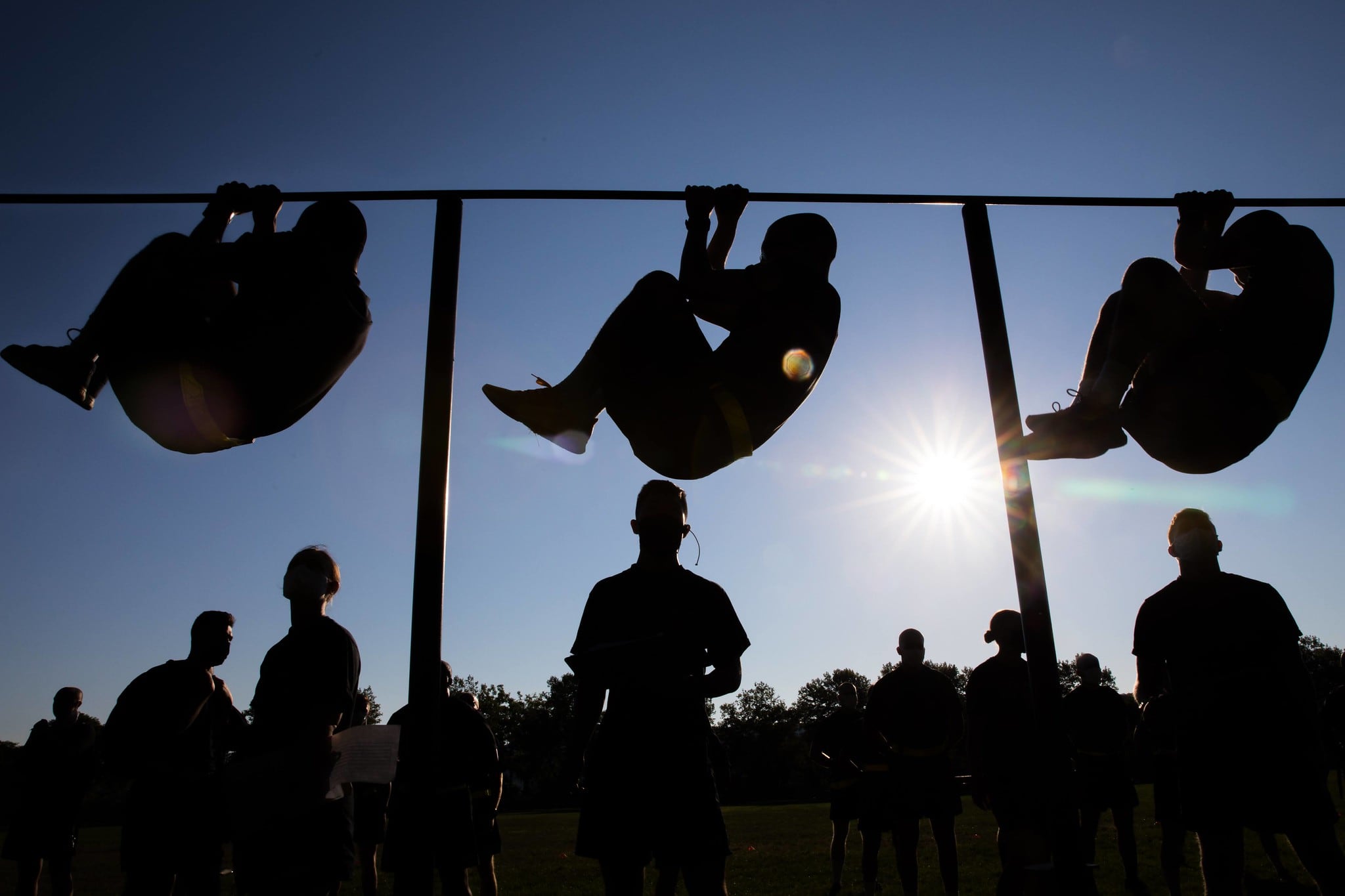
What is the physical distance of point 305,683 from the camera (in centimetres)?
318

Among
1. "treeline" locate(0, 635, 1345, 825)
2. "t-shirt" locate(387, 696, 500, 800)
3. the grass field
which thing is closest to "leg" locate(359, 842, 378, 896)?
"t-shirt" locate(387, 696, 500, 800)

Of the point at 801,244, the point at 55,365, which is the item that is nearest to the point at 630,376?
the point at 801,244

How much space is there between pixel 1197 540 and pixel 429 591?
122 inches

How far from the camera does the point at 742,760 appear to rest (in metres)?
70.4

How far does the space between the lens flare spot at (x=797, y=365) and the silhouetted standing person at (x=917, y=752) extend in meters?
3.80

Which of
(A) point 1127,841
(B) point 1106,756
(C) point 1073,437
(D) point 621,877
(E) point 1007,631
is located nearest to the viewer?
(D) point 621,877

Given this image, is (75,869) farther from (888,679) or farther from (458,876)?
(888,679)

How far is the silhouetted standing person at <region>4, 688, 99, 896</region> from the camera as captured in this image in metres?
5.93

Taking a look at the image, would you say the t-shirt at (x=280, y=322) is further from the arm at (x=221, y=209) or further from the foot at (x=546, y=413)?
the foot at (x=546, y=413)

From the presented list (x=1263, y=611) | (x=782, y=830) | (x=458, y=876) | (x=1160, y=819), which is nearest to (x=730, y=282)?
(x=1263, y=611)

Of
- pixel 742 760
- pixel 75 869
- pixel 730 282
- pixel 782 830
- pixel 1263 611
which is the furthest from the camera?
pixel 742 760

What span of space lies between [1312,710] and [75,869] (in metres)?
13.9

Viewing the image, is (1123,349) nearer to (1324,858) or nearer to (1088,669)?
(1324,858)

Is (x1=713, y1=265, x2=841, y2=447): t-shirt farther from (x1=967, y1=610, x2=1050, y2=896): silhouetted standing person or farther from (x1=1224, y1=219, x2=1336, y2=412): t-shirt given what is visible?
(x1=967, y1=610, x2=1050, y2=896): silhouetted standing person
